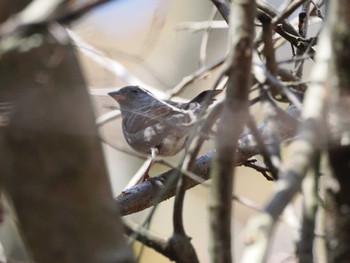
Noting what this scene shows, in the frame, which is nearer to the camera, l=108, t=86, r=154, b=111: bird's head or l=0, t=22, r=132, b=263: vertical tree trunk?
l=0, t=22, r=132, b=263: vertical tree trunk

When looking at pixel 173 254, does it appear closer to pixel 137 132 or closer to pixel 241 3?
pixel 241 3

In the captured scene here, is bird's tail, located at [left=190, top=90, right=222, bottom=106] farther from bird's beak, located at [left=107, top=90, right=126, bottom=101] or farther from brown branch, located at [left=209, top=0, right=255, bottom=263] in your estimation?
bird's beak, located at [left=107, top=90, right=126, bottom=101]

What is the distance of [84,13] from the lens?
1.32 metres

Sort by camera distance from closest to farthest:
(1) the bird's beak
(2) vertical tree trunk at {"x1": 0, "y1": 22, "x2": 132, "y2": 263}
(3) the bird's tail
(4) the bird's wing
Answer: (2) vertical tree trunk at {"x1": 0, "y1": 22, "x2": 132, "y2": 263} → (3) the bird's tail → (4) the bird's wing → (1) the bird's beak

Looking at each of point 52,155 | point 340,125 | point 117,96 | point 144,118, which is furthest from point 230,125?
point 117,96

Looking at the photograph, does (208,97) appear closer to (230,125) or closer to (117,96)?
(230,125)

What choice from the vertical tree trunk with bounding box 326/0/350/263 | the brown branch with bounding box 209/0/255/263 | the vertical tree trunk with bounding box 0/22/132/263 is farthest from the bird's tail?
the vertical tree trunk with bounding box 0/22/132/263

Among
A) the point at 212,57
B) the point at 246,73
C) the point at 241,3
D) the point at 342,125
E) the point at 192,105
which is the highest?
the point at 241,3

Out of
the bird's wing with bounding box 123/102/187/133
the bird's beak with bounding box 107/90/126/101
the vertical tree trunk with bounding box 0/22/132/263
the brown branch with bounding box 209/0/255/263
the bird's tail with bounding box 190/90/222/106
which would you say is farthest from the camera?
the bird's beak with bounding box 107/90/126/101

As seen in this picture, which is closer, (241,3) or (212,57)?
(241,3)

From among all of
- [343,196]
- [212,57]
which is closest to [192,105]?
[343,196]

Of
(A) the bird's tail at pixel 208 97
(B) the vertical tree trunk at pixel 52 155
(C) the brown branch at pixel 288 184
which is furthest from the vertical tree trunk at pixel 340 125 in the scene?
(B) the vertical tree trunk at pixel 52 155

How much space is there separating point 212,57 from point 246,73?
5.66 meters

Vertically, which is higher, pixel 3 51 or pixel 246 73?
pixel 3 51
